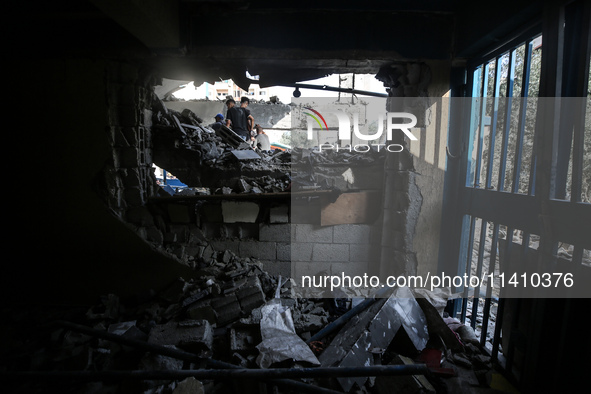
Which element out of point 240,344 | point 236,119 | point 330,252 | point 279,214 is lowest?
point 240,344

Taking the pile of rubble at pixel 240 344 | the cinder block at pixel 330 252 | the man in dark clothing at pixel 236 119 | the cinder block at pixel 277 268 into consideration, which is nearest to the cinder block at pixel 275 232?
the cinder block at pixel 277 268

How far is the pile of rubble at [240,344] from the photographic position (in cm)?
211

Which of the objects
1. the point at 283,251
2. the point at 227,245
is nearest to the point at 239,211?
the point at 227,245

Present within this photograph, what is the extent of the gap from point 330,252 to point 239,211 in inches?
51.1

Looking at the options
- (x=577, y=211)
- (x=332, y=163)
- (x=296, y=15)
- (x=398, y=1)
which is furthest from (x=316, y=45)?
(x=577, y=211)

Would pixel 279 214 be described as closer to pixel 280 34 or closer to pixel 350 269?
pixel 350 269

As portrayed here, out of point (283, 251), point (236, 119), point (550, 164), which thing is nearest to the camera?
point (550, 164)

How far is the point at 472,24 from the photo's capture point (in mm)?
2992

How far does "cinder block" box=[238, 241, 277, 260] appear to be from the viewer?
156 inches

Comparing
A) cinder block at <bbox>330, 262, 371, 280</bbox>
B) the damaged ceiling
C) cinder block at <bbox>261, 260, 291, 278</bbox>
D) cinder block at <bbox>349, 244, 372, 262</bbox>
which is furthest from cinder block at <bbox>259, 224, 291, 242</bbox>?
the damaged ceiling

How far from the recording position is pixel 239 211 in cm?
388

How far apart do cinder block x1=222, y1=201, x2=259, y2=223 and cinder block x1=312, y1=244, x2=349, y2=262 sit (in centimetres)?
92

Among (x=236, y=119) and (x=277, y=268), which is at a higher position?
(x=236, y=119)

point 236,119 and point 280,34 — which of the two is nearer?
point 280,34
